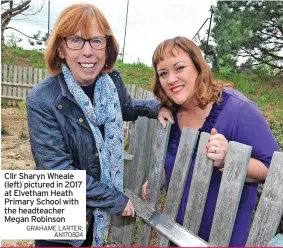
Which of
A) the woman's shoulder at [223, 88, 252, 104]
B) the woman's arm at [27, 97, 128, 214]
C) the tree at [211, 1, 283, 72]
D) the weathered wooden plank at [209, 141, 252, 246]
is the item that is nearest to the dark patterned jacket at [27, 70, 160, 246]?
the woman's arm at [27, 97, 128, 214]

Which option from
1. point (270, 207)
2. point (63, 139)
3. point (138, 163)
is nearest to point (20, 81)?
point (138, 163)

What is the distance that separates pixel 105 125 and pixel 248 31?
6670mm

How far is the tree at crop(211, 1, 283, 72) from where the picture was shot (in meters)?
7.60

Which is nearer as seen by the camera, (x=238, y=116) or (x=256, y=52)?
(x=238, y=116)

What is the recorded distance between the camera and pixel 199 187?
5.09ft

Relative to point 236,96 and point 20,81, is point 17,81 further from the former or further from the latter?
point 236,96

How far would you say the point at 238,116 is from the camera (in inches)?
55.7

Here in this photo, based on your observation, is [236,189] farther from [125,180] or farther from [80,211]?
[125,180]

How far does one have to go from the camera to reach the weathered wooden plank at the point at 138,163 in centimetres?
208

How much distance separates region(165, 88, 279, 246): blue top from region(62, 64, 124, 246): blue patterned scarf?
307mm

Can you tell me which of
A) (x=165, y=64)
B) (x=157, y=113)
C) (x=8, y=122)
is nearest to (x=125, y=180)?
(x=157, y=113)

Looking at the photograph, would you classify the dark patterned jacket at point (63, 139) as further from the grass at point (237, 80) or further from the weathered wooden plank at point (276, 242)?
the grass at point (237, 80)

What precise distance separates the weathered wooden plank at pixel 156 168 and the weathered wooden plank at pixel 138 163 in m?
0.18

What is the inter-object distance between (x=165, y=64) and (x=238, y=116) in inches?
14.5
